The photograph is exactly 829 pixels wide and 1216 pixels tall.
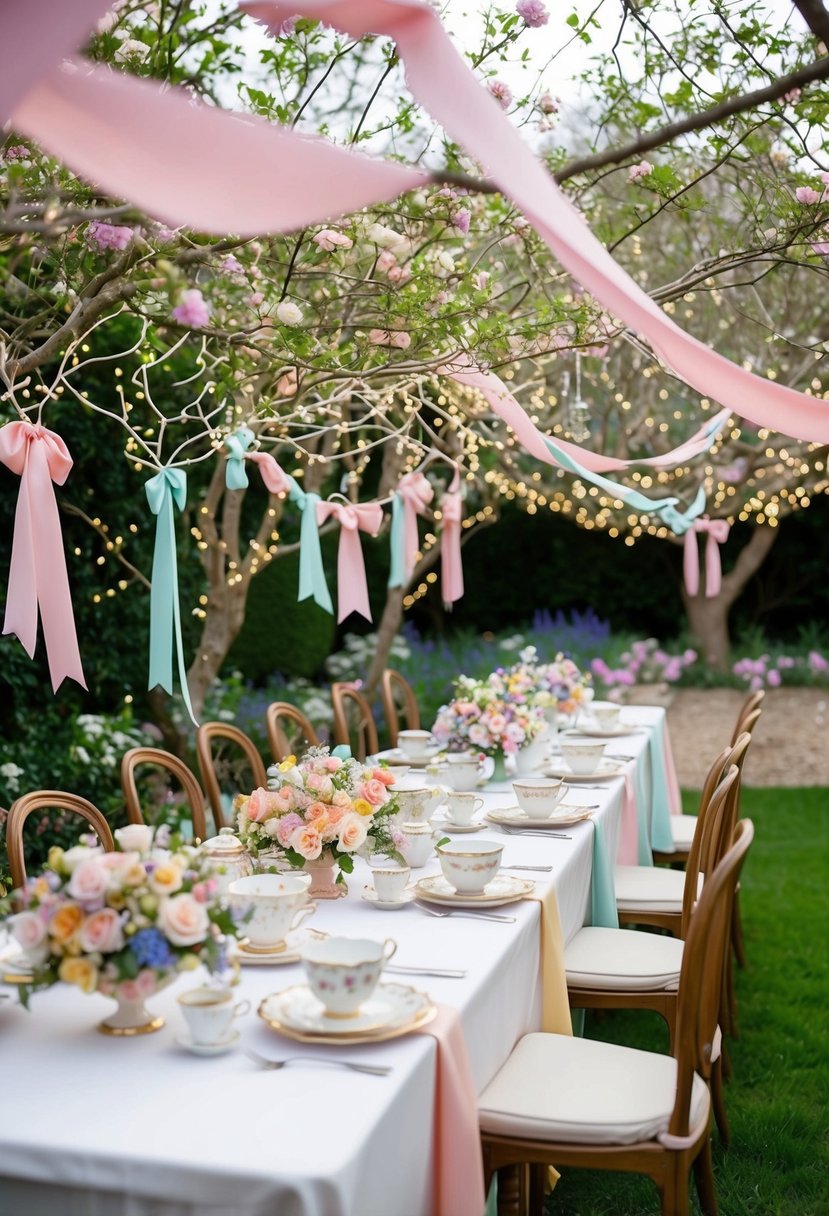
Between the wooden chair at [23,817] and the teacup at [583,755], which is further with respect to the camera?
the teacup at [583,755]

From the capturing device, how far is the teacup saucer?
5.77ft

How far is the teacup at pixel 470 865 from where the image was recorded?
8.23ft

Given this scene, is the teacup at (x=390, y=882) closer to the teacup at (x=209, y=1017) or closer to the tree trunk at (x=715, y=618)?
the teacup at (x=209, y=1017)

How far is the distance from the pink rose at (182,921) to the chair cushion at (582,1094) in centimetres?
76

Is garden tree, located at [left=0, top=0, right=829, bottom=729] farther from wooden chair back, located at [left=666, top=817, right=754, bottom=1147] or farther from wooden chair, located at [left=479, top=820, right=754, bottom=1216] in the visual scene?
wooden chair, located at [left=479, top=820, right=754, bottom=1216]

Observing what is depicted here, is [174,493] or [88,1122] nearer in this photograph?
[88,1122]

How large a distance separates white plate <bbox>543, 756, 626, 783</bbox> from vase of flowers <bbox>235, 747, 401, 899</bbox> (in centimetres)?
149

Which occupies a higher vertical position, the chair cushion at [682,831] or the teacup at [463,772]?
the teacup at [463,772]

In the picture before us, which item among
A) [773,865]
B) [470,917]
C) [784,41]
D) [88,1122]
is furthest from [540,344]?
[773,865]

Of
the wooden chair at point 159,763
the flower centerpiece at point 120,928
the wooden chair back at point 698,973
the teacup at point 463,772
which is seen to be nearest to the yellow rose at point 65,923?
the flower centerpiece at point 120,928

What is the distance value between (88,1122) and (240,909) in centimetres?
34

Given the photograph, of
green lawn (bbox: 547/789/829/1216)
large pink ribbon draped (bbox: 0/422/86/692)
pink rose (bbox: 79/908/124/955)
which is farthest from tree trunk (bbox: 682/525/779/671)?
pink rose (bbox: 79/908/124/955)

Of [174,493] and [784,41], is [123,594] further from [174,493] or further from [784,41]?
[784,41]

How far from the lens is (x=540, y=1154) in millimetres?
2121
